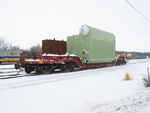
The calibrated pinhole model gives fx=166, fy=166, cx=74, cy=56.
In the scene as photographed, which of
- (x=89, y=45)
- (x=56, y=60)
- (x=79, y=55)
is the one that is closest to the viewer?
(x=56, y=60)

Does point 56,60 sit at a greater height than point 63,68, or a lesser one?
greater

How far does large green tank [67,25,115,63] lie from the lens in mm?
16859

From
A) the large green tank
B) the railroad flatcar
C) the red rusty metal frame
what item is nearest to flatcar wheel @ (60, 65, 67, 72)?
the railroad flatcar

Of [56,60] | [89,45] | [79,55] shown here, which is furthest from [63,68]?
[89,45]

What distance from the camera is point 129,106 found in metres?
5.54

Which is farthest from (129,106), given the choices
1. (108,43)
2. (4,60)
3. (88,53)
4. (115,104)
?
(4,60)

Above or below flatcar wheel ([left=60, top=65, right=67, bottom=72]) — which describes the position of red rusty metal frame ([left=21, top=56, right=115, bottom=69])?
above

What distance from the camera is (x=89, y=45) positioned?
661 inches

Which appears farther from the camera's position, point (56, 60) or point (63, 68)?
point (63, 68)

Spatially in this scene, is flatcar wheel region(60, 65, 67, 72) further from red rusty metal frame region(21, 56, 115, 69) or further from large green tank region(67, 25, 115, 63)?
large green tank region(67, 25, 115, 63)

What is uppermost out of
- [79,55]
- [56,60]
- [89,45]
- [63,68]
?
[89,45]

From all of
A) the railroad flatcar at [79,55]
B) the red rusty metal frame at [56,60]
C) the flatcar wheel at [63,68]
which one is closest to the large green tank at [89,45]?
the railroad flatcar at [79,55]

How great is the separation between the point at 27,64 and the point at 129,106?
998 cm

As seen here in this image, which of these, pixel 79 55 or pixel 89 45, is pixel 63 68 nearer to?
pixel 79 55
